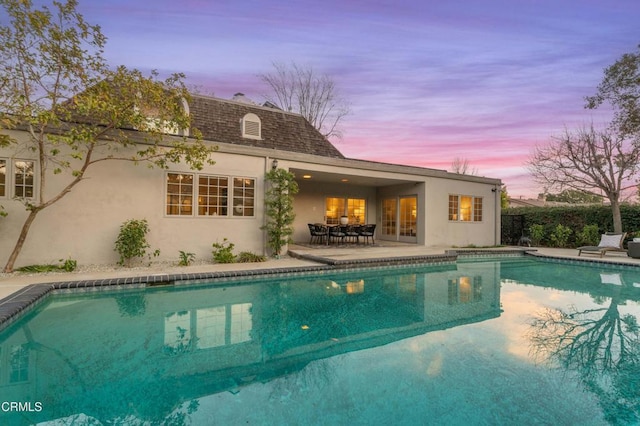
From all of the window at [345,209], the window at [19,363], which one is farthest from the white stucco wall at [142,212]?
the window at [19,363]

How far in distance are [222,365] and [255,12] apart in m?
9.61

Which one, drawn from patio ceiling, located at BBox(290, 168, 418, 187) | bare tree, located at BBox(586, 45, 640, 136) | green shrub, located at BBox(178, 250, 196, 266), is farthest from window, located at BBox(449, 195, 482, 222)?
green shrub, located at BBox(178, 250, 196, 266)

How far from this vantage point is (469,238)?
13930 millimetres

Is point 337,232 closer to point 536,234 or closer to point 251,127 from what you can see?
point 251,127

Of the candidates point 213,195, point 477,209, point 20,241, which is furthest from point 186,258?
point 477,209

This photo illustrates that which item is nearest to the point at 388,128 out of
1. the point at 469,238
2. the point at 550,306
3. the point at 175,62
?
the point at 469,238

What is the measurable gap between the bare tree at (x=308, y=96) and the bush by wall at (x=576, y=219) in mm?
12959

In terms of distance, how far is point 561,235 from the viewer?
13984 mm

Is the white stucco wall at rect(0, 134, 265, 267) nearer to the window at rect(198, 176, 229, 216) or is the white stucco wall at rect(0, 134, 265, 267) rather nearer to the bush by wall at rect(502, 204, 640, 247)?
the window at rect(198, 176, 229, 216)

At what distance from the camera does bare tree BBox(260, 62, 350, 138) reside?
2241cm

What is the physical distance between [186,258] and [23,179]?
3714 mm

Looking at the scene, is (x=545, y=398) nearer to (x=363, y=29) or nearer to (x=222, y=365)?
(x=222, y=365)

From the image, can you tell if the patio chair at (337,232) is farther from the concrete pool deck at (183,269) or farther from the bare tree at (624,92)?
the bare tree at (624,92)

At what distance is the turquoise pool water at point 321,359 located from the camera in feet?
8.23
